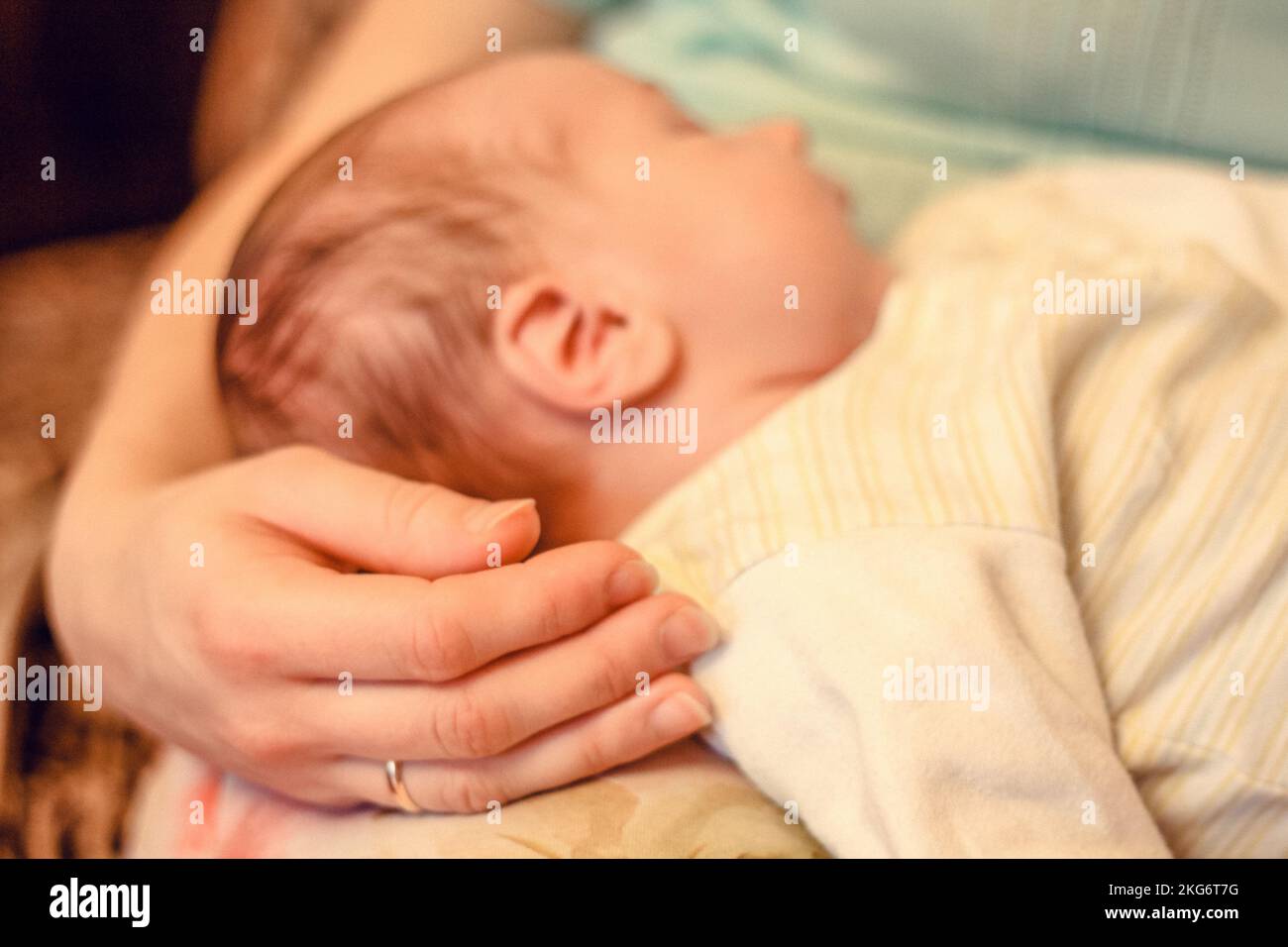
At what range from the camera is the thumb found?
531 mm

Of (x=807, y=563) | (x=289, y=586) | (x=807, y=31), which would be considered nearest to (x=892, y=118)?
(x=807, y=31)

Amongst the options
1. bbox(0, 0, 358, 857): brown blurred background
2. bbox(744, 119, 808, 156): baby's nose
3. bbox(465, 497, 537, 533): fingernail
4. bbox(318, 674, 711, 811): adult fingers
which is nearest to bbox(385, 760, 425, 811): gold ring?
bbox(318, 674, 711, 811): adult fingers

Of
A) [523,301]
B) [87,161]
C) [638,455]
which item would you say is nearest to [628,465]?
[638,455]

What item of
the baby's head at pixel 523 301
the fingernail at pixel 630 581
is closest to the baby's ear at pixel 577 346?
the baby's head at pixel 523 301

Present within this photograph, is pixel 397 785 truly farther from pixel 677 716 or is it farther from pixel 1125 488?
pixel 1125 488

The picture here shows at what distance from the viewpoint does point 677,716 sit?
20.3 inches

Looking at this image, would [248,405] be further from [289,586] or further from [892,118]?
[892,118]

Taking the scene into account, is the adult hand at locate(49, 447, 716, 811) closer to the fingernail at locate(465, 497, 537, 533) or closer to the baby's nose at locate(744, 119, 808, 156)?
the fingernail at locate(465, 497, 537, 533)

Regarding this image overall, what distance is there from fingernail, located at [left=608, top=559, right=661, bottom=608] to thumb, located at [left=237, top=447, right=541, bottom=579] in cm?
5

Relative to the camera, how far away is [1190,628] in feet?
1.80
